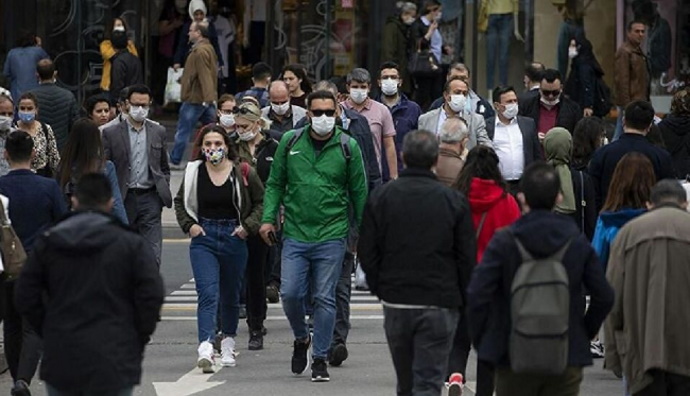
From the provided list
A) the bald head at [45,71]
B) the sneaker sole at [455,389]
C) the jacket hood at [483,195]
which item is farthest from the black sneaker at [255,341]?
the bald head at [45,71]

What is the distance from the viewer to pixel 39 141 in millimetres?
13578

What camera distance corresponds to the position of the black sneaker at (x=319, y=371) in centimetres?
1183

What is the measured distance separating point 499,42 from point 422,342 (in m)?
16.6

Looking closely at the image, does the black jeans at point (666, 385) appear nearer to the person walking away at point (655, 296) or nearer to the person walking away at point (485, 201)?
the person walking away at point (655, 296)

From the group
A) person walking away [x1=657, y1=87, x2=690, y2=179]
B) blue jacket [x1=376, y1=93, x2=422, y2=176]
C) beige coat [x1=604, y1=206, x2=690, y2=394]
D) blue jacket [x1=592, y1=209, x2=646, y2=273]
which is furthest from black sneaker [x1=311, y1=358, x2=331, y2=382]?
blue jacket [x1=376, y1=93, x2=422, y2=176]

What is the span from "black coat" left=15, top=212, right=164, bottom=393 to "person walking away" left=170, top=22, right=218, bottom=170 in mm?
15183

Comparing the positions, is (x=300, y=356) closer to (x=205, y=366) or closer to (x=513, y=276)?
(x=205, y=366)

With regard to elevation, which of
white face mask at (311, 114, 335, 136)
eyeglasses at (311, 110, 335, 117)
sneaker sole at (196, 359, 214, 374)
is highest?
eyeglasses at (311, 110, 335, 117)

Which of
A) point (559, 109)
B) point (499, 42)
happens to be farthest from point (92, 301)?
point (499, 42)

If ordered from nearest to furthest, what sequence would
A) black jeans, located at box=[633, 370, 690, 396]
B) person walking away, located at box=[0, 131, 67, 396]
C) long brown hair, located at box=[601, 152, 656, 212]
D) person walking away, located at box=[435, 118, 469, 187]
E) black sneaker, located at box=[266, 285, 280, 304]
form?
1. black jeans, located at box=[633, 370, 690, 396]
2. long brown hair, located at box=[601, 152, 656, 212]
3. person walking away, located at box=[0, 131, 67, 396]
4. person walking away, located at box=[435, 118, 469, 187]
5. black sneaker, located at box=[266, 285, 280, 304]

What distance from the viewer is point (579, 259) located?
821 centimetres

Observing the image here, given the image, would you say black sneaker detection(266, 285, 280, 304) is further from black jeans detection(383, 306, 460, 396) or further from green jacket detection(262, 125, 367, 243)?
black jeans detection(383, 306, 460, 396)

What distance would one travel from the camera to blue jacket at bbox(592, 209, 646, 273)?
Answer: 1042cm

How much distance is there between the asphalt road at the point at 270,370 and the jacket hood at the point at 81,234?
142 inches
